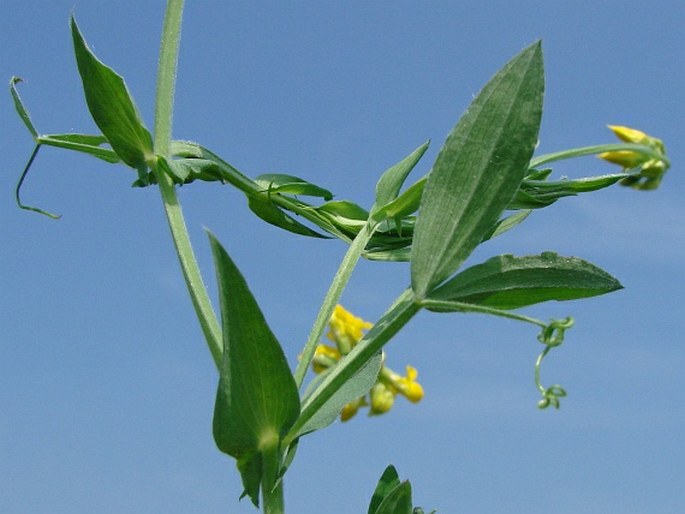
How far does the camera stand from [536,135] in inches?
80.3

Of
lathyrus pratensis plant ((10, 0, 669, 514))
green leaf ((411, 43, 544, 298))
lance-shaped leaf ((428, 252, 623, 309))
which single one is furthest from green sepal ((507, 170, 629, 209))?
green leaf ((411, 43, 544, 298))

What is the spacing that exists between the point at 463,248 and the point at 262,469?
2.13ft

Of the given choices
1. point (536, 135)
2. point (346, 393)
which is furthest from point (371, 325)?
point (536, 135)

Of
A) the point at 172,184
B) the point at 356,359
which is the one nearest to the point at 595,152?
A: the point at 356,359

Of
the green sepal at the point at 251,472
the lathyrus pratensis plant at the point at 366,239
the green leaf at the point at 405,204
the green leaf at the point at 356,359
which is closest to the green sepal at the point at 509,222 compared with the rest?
the lathyrus pratensis plant at the point at 366,239

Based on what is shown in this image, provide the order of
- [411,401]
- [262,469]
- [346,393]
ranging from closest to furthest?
[262,469]
[346,393]
[411,401]

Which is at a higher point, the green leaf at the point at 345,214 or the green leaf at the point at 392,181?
the green leaf at the point at 392,181

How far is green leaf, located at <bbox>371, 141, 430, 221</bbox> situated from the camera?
2.62 meters

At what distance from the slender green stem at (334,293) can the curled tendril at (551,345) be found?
0.50m

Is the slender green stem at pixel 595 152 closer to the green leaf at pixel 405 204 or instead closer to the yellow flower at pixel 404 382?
the green leaf at pixel 405 204

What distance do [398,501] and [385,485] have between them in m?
0.33

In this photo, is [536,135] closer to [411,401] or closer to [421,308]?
[421,308]

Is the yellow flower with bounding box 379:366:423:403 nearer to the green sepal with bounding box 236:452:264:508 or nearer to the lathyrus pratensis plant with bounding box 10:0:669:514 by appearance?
the lathyrus pratensis plant with bounding box 10:0:669:514

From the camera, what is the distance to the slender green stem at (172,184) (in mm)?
2232
